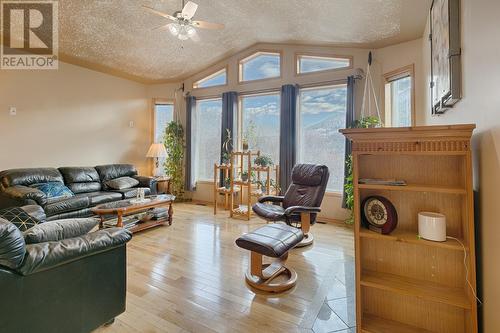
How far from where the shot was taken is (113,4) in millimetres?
3436

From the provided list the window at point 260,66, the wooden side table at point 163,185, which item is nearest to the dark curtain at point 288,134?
the window at point 260,66

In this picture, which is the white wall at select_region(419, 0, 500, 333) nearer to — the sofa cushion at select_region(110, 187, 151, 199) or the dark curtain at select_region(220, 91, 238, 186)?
the dark curtain at select_region(220, 91, 238, 186)

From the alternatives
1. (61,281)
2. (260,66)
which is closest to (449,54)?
(61,281)

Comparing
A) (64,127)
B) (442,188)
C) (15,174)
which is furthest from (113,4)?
(442,188)

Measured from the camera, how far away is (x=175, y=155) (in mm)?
5887

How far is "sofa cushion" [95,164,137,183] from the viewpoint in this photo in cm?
485

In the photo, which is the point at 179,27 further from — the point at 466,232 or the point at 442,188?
the point at 466,232

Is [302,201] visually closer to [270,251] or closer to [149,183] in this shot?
[270,251]

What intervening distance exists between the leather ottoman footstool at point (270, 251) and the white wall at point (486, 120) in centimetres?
124

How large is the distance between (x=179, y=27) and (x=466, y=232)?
3396 millimetres

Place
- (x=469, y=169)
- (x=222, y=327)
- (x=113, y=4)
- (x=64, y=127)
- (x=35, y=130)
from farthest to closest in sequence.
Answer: (x=64, y=127) < (x=35, y=130) < (x=113, y=4) < (x=222, y=327) < (x=469, y=169)

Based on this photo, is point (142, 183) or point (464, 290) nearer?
point (464, 290)
